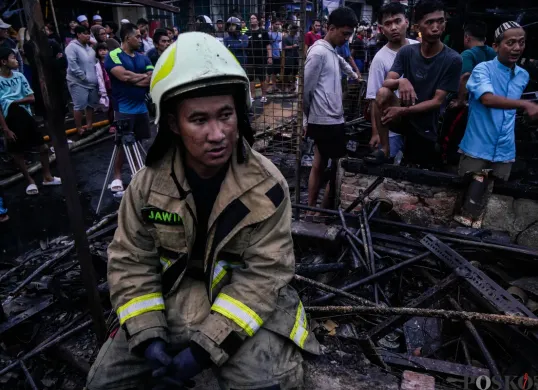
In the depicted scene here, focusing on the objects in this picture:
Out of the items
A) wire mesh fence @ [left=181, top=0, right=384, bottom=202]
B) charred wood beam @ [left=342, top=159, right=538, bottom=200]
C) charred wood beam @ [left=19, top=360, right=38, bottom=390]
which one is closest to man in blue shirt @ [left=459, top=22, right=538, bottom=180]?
charred wood beam @ [left=342, top=159, right=538, bottom=200]

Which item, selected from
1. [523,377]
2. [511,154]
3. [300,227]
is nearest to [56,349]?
[300,227]

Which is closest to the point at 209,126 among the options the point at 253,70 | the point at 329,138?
the point at 329,138

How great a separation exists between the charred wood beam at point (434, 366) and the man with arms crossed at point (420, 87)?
8.93ft

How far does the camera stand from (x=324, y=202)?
5773 mm

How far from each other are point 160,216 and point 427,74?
3800 millimetres

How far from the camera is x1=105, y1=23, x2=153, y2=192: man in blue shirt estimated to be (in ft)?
19.2

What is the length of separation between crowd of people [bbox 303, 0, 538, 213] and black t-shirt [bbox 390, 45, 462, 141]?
0.01 meters

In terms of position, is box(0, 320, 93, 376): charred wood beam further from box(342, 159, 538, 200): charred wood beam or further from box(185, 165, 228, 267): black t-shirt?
box(342, 159, 538, 200): charred wood beam

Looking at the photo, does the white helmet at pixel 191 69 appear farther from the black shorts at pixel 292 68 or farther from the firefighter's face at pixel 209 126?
the black shorts at pixel 292 68

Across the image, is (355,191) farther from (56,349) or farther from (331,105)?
(56,349)

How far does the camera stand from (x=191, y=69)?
5.96 feet

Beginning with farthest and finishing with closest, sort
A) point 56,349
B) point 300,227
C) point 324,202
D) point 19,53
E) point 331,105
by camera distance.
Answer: point 19,53 < point 324,202 < point 331,105 < point 300,227 < point 56,349

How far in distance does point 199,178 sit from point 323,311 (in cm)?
132

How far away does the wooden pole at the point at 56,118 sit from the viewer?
1842 mm
